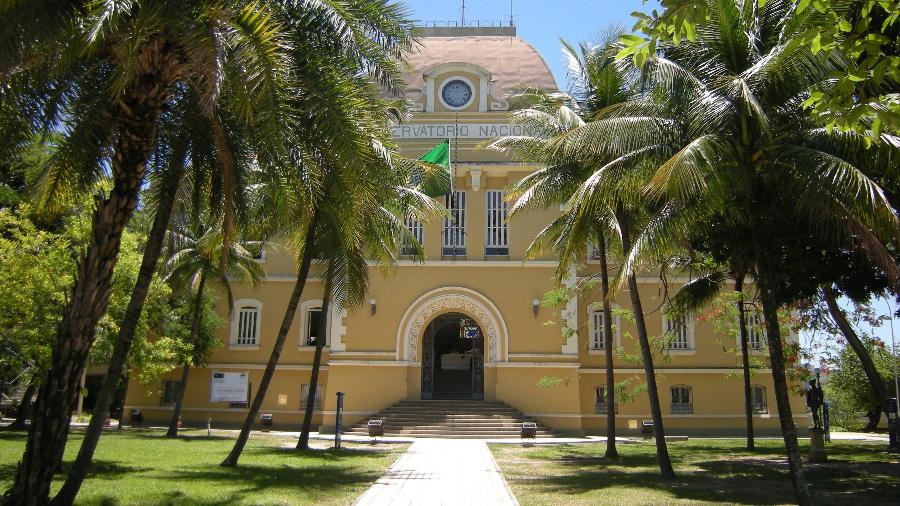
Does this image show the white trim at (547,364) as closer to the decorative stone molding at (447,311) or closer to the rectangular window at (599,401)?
the decorative stone molding at (447,311)

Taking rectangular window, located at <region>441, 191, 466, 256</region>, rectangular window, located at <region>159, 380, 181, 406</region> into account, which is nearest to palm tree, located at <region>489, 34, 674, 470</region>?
rectangular window, located at <region>441, 191, 466, 256</region>

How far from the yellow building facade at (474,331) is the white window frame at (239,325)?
0.16 feet

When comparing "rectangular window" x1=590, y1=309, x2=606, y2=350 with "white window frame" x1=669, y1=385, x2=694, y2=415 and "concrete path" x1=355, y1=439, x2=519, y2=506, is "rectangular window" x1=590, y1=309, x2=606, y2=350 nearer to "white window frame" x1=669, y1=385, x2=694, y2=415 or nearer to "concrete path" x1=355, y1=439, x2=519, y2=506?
"white window frame" x1=669, y1=385, x2=694, y2=415

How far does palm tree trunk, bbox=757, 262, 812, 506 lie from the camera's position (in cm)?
954

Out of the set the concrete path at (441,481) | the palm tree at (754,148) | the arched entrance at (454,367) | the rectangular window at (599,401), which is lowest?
the concrete path at (441,481)

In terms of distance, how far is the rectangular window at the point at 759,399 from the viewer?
2759 centimetres

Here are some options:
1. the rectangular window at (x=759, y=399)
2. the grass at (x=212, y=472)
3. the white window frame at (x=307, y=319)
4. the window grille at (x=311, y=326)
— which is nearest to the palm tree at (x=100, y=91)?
the grass at (x=212, y=472)

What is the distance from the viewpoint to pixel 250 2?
8.45 m

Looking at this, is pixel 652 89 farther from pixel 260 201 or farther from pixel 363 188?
pixel 260 201

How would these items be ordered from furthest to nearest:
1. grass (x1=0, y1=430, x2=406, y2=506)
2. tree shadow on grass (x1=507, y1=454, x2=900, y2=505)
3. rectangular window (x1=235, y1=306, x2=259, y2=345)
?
rectangular window (x1=235, y1=306, x2=259, y2=345)
tree shadow on grass (x1=507, y1=454, x2=900, y2=505)
grass (x1=0, y1=430, x2=406, y2=506)

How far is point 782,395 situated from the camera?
10125 mm

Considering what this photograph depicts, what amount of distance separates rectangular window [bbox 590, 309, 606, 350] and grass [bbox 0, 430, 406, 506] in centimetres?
1058

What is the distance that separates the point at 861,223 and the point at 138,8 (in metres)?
9.64

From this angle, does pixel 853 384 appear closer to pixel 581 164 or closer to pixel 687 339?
pixel 687 339
